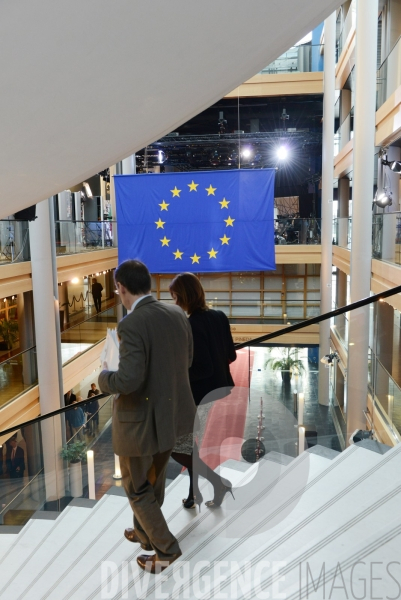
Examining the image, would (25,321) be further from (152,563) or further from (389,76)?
(152,563)

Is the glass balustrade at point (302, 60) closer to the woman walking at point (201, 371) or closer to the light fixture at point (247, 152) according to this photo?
the light fixture at point (247, 152)

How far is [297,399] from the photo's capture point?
9.22 ft

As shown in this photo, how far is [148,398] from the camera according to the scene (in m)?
2.15

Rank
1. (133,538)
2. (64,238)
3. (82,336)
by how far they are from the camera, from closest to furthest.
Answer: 1. (133,538)
2. (64,238)
3. (82,336)

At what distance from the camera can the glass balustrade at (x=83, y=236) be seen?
12219 millimetres

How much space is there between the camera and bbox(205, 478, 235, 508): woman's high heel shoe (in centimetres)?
232

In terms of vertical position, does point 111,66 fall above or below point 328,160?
below

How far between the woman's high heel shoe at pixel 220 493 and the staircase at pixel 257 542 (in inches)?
1.2

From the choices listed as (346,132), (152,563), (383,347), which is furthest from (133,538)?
(346,132)

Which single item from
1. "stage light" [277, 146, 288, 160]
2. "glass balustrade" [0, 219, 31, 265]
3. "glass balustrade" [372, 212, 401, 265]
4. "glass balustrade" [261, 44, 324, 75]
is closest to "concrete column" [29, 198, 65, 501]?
"glass balustrade" [0, 219, 31, 265]

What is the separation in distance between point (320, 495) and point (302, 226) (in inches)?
589

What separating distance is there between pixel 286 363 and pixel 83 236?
11.4 metres

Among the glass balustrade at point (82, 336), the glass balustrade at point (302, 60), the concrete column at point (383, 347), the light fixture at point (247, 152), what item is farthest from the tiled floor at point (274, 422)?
the light fixture at point (247, 152)

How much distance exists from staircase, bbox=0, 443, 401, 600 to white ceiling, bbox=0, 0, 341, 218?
4.84 ft
